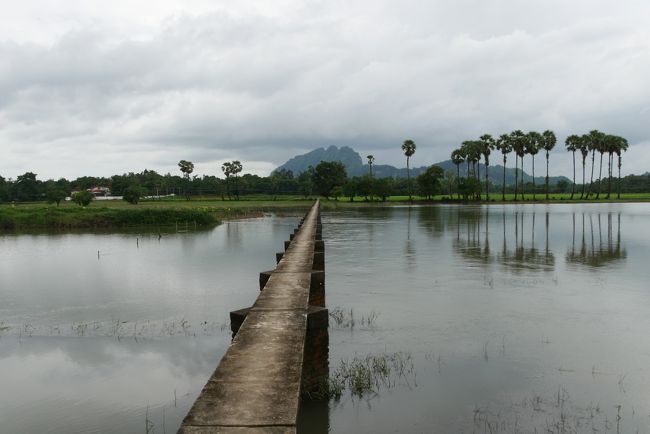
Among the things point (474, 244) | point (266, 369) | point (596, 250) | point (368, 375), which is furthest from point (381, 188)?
point (266, 369)

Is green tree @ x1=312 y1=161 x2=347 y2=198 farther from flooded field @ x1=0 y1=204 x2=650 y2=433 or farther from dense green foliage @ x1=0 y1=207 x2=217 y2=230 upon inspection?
flooded field @ x1=0 y1=204 x2=650 y2=433

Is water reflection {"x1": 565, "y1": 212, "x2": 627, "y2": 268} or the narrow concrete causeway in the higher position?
the narrow concrete causeway

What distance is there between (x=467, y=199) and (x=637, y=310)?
9520 centimetres

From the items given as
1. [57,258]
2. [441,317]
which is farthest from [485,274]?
[57,258]

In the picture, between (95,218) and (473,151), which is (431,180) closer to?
(473,151)

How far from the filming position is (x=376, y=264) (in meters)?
22.3

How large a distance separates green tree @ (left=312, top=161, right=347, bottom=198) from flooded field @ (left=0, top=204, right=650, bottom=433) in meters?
107

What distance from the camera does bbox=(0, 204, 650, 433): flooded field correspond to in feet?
24.4

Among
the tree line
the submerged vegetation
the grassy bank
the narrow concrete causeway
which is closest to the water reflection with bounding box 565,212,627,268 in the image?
the submerged vegetation

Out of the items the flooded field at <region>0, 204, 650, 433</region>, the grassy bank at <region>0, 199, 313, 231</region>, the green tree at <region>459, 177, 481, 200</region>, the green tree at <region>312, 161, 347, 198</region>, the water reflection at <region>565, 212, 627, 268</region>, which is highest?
the green tree at <region>312, 161, 347, 198</region>

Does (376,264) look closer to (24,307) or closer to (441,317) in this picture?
(441,317)

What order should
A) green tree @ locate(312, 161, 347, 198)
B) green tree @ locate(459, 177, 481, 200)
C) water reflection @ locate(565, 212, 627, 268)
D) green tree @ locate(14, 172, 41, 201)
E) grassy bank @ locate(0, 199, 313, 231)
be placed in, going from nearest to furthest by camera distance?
1. water reflection @ locate(565, 212, 627, 268)
2. grassy bank @ locate(0, 199, 313, 231)
3. green tree @ locate(459, 177, 481, 200)
4. green tree @ locate(14, 172, 41, 201)
5. green tree @ locate(312, 161, 347, 198)

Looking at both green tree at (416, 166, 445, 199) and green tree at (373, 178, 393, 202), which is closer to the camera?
green tree at (416, 166, 445, 199)

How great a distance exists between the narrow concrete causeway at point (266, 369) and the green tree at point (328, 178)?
122m
